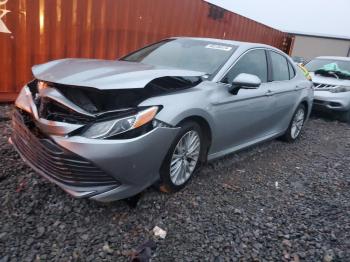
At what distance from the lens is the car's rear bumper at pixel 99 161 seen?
2561 mm

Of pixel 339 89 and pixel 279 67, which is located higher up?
pixel 279 67

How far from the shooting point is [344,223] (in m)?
3.30

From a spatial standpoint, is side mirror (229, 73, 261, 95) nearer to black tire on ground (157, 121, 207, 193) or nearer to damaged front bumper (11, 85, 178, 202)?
black tire on ground (157, 121, 207, 193)

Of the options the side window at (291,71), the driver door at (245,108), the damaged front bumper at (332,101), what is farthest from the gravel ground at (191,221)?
the damaged front bumper at (332,101)

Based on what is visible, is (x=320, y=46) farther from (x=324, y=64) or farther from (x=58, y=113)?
(x=58, y=113)

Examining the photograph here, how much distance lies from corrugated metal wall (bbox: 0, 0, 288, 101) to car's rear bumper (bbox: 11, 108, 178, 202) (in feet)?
11.1

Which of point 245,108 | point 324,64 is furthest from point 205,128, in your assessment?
point 324,64

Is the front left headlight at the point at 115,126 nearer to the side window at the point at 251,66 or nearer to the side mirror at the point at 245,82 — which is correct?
the side mirror at the point at 245,82

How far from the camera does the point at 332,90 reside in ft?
26.7

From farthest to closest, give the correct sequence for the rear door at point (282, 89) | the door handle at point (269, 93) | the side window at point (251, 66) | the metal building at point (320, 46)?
the metal building at point (320, 46), the rear door at point (282, 89), the door handle at point (269, 93), the side window at point (251, 66)

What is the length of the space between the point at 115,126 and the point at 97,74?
559 millimetres

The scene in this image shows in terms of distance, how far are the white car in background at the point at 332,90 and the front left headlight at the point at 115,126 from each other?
258 inches

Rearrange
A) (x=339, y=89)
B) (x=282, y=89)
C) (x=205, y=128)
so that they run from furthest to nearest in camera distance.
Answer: (x=339, y=89) → (x=282, y=89) → (x=205, y=128)

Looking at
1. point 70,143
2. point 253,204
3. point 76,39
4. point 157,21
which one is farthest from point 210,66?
point 157,21
